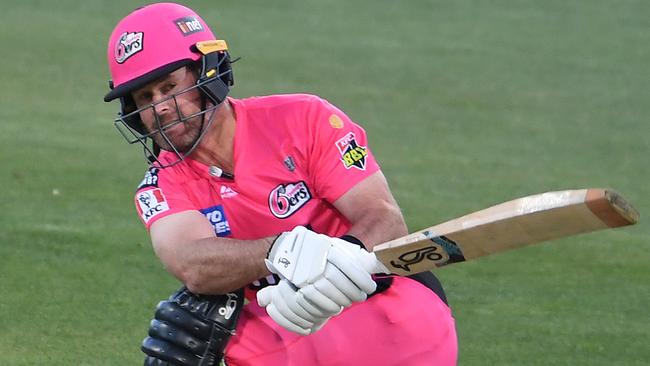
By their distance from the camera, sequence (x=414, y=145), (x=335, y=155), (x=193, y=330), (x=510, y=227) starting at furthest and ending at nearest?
(x=414, y=145) < (x=335, y=155) < (x=193, y=330) < (x=510, y=227)

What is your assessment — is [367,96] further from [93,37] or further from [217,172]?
[217,172]

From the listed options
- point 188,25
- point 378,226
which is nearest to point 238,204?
point 378,226

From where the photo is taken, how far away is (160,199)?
5418 mm

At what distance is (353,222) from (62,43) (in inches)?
416

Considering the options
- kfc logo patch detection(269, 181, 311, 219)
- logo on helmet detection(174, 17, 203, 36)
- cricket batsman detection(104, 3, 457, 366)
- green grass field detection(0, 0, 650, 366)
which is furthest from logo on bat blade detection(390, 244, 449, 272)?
green grass field detection(0, 0, 650, 366)

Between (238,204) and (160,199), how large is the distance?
32cm

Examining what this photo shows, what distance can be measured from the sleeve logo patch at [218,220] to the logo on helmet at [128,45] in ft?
2.32

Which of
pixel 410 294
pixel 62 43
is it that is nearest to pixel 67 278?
pixel 410 294

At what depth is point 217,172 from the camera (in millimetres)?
5461

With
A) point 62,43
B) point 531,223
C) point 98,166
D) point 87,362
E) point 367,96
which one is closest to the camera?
point 531,223

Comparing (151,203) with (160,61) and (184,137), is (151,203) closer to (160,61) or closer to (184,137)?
(184,137)

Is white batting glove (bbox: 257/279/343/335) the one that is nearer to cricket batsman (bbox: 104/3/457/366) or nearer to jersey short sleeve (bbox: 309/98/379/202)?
cricket batsman (bbox: 104/3/457/366)

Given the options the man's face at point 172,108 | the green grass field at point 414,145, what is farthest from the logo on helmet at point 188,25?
the green grass field at point 414,145

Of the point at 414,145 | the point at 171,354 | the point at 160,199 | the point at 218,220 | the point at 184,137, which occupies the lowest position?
the point at 414,145
